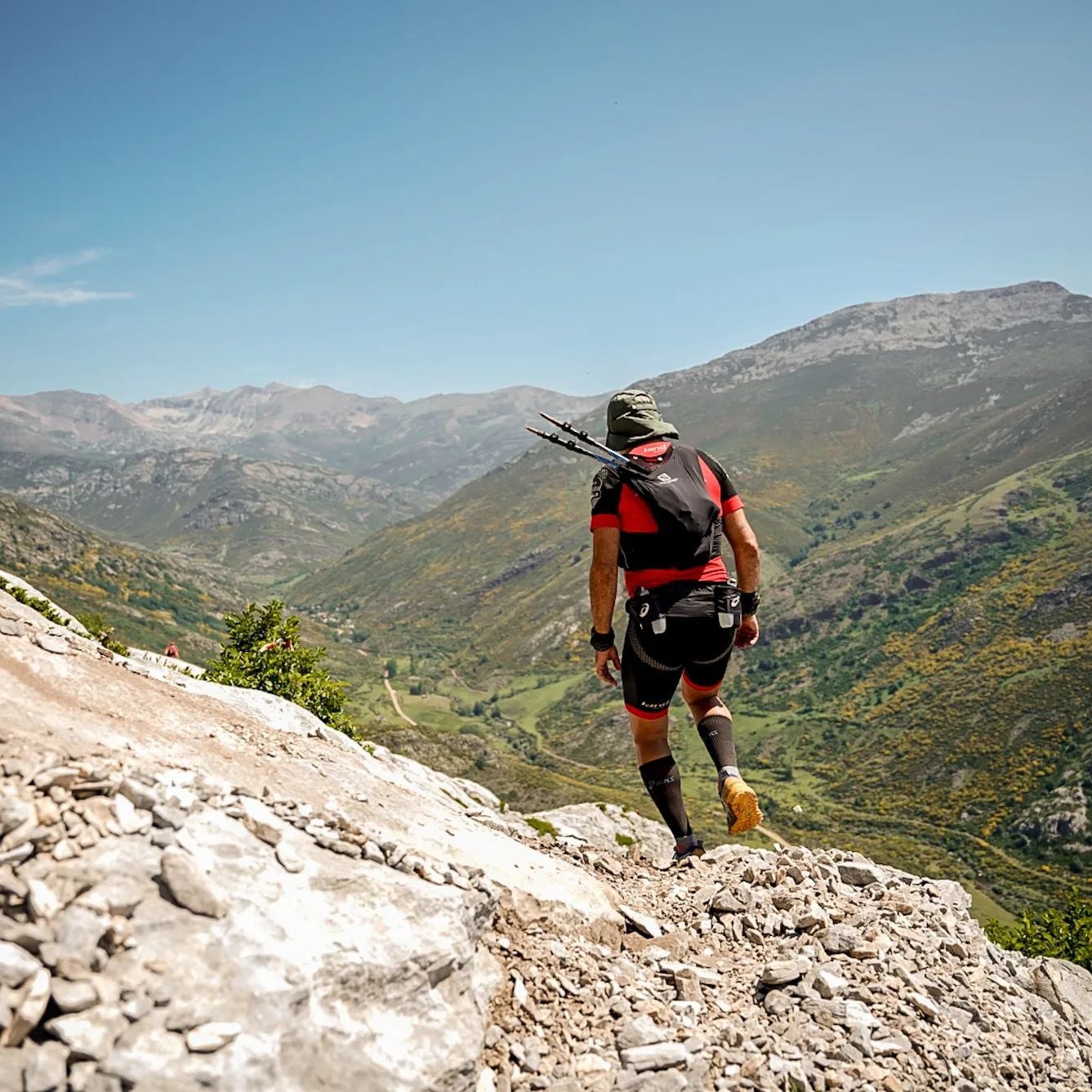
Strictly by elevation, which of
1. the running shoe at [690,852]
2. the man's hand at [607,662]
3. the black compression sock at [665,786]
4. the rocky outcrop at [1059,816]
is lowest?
the rocky outcrop at [1059,816]

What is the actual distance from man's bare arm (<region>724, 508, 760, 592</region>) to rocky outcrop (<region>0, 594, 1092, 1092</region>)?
358 centimetres

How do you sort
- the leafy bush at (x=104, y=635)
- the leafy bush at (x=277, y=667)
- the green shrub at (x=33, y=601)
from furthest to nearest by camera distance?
1. the leafy bush at (x=277, y=667)
2. the green shrub at (x=33, y=601)
3. the leafy bush at (x=104, y=635)

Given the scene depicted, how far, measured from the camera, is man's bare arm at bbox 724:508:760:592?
8672 millimetres

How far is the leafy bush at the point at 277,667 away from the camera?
2352 cm

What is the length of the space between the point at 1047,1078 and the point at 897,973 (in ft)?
4.79

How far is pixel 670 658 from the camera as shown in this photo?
324 inches

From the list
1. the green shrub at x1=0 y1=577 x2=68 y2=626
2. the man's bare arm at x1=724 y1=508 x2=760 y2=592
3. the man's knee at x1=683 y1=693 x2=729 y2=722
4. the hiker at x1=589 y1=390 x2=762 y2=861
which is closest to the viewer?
the hiker at x1=589 y1=390 x2=762 y2=861

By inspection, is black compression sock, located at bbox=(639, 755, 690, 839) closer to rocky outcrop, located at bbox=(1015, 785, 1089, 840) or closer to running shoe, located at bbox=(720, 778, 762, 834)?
running shoe, located at bbox=(720, 778, 762, 834)

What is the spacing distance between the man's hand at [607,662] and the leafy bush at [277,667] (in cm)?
1496

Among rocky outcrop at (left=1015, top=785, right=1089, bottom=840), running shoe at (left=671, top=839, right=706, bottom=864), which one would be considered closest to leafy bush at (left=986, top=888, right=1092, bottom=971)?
running shoe at (left=671, top=839, right=706, bottom=864)

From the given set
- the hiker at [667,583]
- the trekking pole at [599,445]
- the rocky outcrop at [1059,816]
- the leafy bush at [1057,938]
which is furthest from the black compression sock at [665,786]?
the rocky outcrop at [1059,816]

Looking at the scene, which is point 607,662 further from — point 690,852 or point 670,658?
point 690,852

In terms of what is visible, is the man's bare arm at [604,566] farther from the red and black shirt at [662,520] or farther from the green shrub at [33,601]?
the green shrub at [33,601]

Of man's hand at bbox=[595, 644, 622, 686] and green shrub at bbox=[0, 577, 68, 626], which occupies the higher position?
green shrub at bbox=[0, 577, 68, 626]
